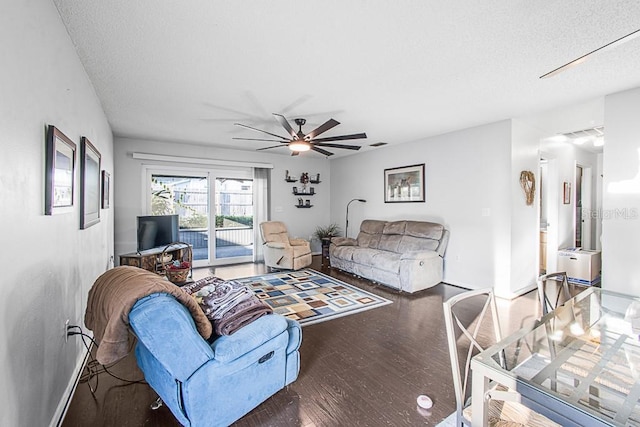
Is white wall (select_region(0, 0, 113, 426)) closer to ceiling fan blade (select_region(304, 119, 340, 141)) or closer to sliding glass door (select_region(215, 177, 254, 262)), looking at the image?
ceiling fan blade (select_region(304, 119, 340, 141))

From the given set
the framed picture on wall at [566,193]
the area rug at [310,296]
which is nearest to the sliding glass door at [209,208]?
the area rug at [310,296]

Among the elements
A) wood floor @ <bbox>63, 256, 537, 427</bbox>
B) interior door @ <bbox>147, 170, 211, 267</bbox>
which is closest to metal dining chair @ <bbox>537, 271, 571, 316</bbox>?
wood floor @ <bbox>63, 256, 537, 427</bbox>

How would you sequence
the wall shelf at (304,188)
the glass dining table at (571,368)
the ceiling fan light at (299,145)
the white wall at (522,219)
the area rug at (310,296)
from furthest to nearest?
the wall shelf at (304,188) → the white wall at (522,219) → the ceiling fan light at (299,145) → the area rug at (310,296) → the glass dining table at (571,368)

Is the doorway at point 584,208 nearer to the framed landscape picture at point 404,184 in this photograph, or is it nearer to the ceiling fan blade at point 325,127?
the framed landscape picture at point 404,184

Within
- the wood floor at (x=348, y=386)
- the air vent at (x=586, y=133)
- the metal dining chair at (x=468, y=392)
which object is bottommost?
the wood floor at (x=348, y=386)

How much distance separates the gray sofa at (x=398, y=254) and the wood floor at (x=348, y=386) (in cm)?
110

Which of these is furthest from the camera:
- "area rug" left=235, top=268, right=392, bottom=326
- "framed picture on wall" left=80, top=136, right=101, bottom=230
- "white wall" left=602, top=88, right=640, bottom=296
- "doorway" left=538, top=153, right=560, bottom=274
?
"doorway" left=538, top=153, right=560, bottom=274

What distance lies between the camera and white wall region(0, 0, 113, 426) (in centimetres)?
115

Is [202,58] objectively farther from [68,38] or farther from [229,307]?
[229,307]

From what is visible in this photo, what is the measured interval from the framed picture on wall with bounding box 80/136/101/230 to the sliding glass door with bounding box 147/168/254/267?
2.67m

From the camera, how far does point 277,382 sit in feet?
6.26

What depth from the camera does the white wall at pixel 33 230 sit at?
1.15 meters

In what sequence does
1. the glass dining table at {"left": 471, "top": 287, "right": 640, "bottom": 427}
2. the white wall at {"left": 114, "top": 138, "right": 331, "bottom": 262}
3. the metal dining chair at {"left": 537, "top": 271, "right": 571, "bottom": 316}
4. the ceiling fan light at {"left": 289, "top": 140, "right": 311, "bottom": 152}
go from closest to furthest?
the glass dining table at {"left": 471, "top": 287, "right": 640, "bottom": 427}, the metal dining chair at {"left": 537, "top": 271, "right": 571, "bottom": 316}, the ceiling fan light at {"left": 289, "top": 140, "right": 311, "bottom": 152}, the white wall at {"left": 114, "top": 138, "right": 331, "bottom": 262}

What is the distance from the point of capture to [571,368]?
1.29 metres
